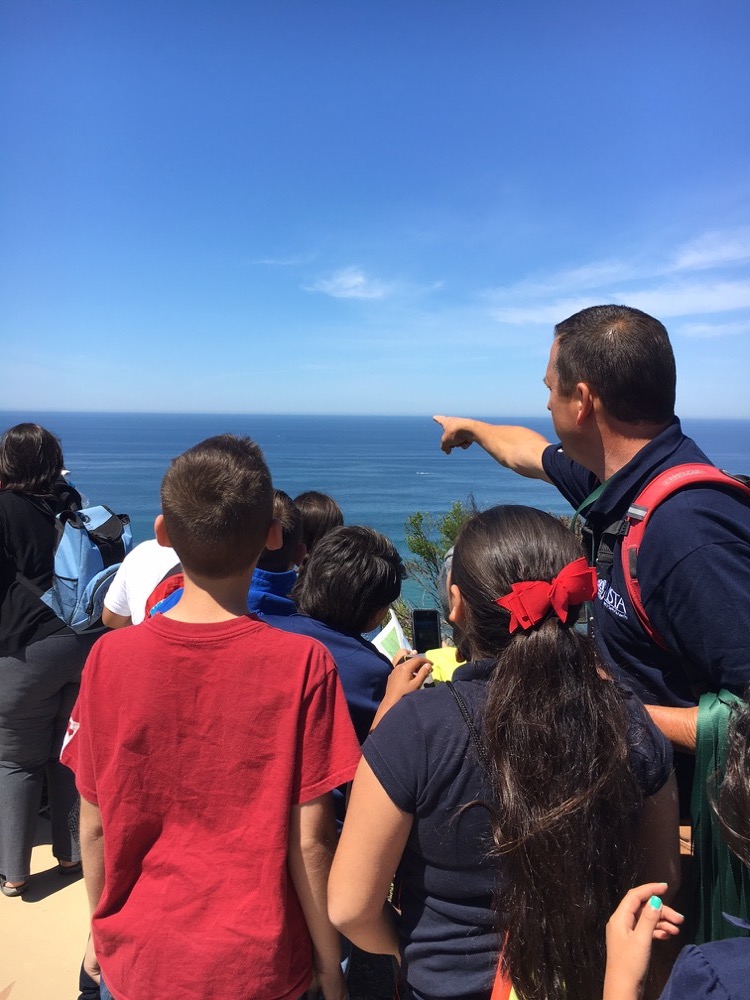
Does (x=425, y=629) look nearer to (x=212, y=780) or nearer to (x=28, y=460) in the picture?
(x=212, y=780)

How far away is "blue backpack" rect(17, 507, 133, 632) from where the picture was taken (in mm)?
3014

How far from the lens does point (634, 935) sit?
1273 mm

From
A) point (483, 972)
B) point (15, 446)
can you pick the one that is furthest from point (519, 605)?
point (15, 446)

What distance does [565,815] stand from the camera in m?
1.36

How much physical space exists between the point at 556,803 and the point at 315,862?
61cm

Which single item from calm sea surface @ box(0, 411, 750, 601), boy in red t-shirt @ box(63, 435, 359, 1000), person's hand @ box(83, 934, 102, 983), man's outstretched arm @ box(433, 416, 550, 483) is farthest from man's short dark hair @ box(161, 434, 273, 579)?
calm sea surface @ box(0, 411, 750, 601)

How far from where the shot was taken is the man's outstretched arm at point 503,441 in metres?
2.91

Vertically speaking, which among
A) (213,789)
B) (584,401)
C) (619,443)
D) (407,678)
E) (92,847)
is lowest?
(92,847)

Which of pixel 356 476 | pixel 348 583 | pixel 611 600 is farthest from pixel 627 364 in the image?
pixel 356 476

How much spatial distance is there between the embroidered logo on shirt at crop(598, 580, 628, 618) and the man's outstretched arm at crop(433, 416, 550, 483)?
99 cm

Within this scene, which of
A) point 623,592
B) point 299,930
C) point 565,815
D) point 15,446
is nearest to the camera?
point 565,815

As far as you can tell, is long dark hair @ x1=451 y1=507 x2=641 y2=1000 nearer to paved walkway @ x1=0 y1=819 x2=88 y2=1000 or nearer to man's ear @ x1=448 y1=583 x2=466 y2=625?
man's ear @ x1=448 y1=583 x2=466 y2=625

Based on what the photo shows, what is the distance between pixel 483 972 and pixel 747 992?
720mm

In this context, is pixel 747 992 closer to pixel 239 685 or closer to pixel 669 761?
pixel 669 761
